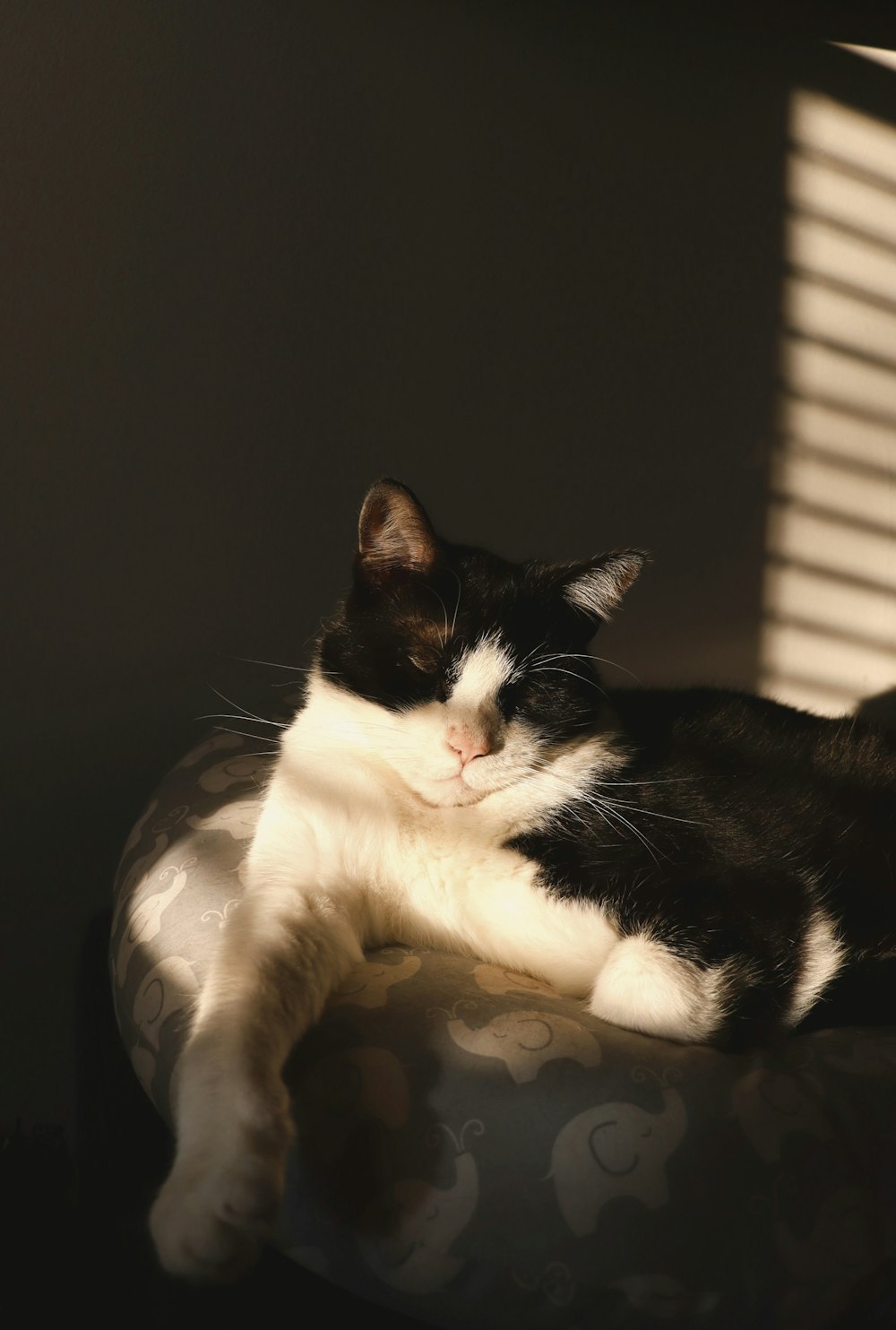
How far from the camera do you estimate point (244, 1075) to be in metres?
0.77

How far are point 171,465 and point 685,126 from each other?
1.17 metres

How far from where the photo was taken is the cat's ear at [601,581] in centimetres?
113

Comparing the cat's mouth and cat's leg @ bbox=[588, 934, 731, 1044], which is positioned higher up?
the cat's mouth

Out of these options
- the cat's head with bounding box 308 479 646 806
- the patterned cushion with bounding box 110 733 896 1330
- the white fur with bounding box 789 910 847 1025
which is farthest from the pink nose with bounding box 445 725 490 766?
the white fur with bounding box 789 910 847 1025

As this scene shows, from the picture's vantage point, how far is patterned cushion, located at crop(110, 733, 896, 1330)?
771 millimetres

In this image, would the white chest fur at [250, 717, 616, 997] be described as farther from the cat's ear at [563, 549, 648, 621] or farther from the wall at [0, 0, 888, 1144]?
the wall at [0, 0, 888, 1144]

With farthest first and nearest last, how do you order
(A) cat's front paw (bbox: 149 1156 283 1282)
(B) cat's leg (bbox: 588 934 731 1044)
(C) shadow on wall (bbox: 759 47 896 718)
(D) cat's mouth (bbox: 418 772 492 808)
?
(C) shadow on wall (bbox: 759 47 896 718), (D) cat's mouth (bbox: 418 772 492 808), (B) cat's leg (bbox: 588 934 731 1044), (A) cat's front paw (bbox: 149 1156 283 1282)

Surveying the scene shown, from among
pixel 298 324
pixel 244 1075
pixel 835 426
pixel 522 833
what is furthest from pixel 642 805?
pixel 835 426

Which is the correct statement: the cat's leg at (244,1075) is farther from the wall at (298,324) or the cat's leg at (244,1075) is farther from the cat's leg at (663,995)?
the wall at (298,324)

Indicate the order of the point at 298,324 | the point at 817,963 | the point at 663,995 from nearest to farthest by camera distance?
the point at 663,995
the point at 817,963
the point at 298,324

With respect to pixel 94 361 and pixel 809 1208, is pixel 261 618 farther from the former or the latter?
pixel 809 1208

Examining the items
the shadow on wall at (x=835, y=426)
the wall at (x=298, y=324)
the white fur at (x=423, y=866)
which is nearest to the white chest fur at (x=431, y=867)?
the white fur at (x=423, y=866)

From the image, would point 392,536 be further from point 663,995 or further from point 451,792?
point 663,995

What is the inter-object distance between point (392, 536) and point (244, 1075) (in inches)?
23.4
